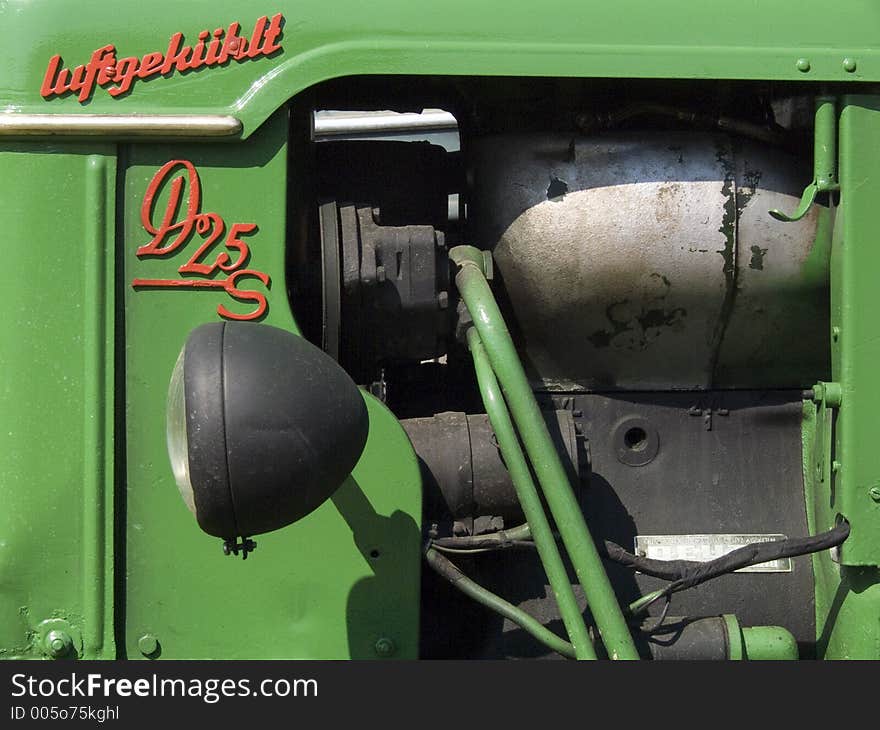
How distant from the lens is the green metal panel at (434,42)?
1.99 metres

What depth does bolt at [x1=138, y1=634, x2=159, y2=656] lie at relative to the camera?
201 cm

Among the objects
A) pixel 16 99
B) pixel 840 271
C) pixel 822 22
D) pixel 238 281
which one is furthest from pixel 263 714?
pixel 822 22

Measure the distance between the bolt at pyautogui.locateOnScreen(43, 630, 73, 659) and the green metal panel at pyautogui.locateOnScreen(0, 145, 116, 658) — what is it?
11mm

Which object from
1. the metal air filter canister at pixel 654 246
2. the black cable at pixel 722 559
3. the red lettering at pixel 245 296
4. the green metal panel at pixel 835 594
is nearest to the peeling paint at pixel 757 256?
the metal air filter canister at pixel 654 246

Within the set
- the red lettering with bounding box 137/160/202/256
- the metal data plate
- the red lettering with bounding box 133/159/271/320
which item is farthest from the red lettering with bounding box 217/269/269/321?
the metal data plate

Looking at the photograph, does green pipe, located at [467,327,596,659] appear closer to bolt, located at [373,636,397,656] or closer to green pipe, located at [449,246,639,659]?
green pipe, located at [449,246,639,659]

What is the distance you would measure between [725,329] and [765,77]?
0.48m

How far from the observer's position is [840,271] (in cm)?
208

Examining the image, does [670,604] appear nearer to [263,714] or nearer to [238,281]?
[263,714]

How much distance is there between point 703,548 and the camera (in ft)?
7.41

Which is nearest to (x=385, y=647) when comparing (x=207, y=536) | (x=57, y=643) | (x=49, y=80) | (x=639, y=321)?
(x=207, y=536)

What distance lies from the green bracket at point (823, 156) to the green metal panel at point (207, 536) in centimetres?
89

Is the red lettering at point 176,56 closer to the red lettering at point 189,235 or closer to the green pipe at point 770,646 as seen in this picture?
the red lettering at point 189,235

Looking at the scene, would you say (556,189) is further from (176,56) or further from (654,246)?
(176,56)
